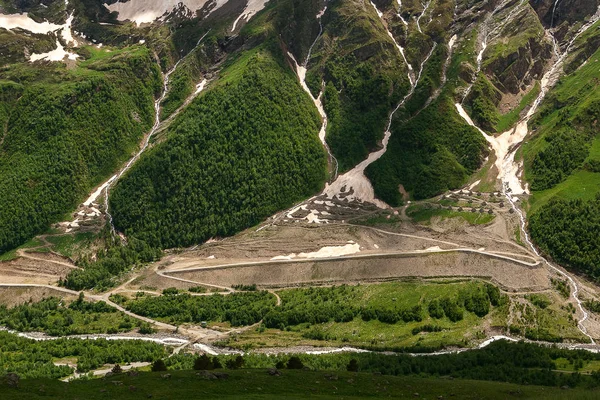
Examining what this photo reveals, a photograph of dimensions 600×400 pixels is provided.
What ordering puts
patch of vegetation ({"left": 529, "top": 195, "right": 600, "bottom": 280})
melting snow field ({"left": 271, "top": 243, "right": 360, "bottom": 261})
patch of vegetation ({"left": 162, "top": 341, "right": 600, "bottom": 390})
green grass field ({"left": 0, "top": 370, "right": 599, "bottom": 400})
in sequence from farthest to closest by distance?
1. melting snow field ({"left": 271, "top": 243, "right": 360, "bottom": 261})
2. patch of vegetation ({"left": 529, "top": 195, "right": 600, "bottom": 280})
3. patch of vegetation ({"left": 162, "top": 341, "right": 600, "bottom": 390})
4. green grass field ({"left": 0, "top": 370, "right": 599, "bottom": 400})

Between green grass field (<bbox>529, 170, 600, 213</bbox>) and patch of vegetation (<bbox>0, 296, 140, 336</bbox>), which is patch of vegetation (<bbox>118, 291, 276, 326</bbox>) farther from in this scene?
green grass field (<bbox>529, 170, 600, 213</bbox>)

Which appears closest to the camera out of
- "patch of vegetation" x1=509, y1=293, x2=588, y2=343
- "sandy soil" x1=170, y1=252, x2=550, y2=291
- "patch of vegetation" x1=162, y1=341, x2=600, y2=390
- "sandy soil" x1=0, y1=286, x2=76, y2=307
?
"patch of vegetation" x1=162, y1=341, x2=600, y2=390

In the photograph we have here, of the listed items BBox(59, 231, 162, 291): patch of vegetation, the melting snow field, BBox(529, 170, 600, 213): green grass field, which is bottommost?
the melting snow field

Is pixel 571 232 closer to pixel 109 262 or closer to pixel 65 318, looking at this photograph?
pixel 109 262

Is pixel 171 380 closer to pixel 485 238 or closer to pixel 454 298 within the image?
pixel 454 298

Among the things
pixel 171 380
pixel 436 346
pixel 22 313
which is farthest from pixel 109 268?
pixel 171 380

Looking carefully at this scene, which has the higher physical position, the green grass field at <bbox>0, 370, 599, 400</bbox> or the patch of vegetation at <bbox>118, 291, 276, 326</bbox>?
the green grass field at <bbox>0, 370, 599, 400</bbox>

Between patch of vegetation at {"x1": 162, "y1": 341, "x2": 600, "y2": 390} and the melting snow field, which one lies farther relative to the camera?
the melting snow field

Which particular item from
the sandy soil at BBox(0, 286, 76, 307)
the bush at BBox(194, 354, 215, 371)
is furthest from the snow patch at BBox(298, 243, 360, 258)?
the bush at BBox(194, 354, 215, 371)

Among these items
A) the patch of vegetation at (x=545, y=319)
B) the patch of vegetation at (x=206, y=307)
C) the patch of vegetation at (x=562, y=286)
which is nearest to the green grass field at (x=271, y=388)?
the patch of vegetation at (x=545, y=319)
